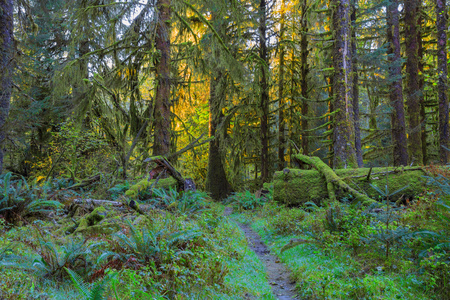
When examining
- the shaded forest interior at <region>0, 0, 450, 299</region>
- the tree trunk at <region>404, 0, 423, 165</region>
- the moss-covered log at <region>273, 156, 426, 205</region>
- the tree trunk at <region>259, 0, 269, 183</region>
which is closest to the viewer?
the shaded forest interior at <region>0, 0, 450, 299</region>

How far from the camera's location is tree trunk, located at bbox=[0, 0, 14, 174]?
9.30m

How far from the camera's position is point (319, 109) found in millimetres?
21922

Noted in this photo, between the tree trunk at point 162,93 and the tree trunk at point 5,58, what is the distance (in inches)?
188

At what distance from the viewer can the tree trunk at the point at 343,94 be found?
32.4 ft

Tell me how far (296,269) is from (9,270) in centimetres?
384

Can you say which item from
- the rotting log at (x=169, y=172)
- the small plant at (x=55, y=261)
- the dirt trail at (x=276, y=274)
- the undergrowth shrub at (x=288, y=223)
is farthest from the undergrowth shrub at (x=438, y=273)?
the rotting log at (x=169, y=172)

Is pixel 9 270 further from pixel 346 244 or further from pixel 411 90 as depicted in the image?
pixel 411 90

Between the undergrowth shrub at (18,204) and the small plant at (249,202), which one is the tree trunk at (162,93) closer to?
the undergrowth shrub at (18,204)

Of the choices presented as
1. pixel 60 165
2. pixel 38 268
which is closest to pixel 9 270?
pixel 38 268

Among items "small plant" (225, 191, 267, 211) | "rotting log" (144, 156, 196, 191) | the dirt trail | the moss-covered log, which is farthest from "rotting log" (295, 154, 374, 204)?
"rotting log" (144, 156, 196, 191)

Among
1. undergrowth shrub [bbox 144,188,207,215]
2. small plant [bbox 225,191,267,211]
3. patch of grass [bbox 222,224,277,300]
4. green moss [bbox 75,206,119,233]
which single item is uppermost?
green moss [bbox 75,206,119,233]

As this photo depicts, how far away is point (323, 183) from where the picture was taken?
9.14m

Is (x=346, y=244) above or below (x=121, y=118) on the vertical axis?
below

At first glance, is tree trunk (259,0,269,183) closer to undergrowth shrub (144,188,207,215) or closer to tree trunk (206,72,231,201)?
tree trunk (206,72,231,201)
